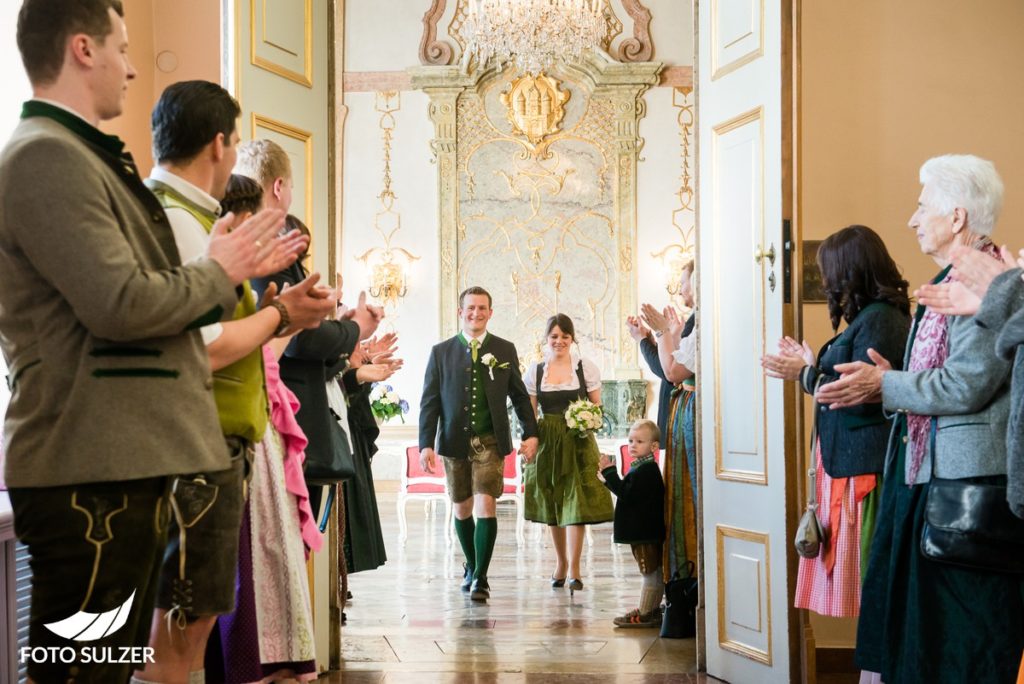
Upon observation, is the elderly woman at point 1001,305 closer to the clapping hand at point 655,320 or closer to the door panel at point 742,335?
the door panel at point 742,335

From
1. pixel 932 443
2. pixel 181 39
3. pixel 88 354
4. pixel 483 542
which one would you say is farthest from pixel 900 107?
pixel 88 354

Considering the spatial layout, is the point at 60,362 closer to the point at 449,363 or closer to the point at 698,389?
the point at 698,389

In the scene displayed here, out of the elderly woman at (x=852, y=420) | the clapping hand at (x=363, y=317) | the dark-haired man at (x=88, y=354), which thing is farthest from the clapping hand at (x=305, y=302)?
the elderly woman at (x=852, y=420)

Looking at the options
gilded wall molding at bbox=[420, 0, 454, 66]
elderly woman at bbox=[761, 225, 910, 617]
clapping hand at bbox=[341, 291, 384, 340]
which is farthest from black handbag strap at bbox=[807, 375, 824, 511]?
gilded wall molding at bbox=[420, 0, 454, 66]

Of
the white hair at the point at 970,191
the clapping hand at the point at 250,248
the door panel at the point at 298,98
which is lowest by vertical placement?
the clapping hand at the point at 250,248

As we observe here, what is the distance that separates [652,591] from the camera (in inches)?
217

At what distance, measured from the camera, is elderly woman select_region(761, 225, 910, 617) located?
11.3ft

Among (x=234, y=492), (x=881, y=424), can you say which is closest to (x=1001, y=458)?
(x=881, y=424)

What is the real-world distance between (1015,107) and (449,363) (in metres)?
3.35

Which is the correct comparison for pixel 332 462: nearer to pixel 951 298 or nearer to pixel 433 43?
pixel 951 298

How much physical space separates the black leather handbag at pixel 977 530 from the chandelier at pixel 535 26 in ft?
26.2

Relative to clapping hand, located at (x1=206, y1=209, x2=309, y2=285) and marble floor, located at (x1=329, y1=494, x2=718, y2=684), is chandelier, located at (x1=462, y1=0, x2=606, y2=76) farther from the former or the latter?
clapping hand, located at (x1=206, y1=209, x2=309, y2=285)

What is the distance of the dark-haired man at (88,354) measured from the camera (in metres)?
1.74

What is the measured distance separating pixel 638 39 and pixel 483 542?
7099 millimetres
